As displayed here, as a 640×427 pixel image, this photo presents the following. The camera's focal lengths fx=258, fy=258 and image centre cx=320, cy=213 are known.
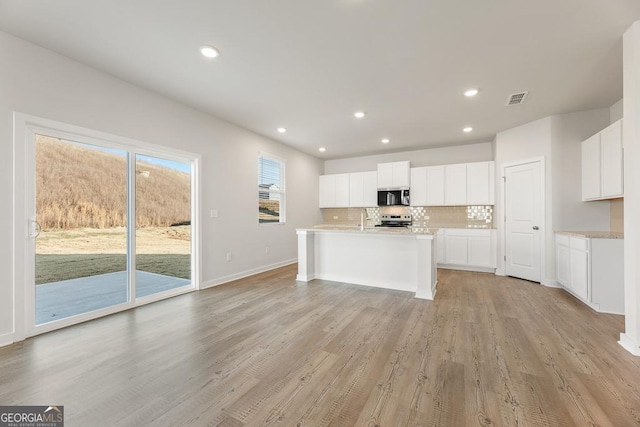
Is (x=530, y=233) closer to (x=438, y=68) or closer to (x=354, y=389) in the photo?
(x=438, y=68)

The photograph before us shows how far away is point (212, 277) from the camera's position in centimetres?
422

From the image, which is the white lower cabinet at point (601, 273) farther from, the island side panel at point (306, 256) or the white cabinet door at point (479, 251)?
the island side panel at point (306, 256)

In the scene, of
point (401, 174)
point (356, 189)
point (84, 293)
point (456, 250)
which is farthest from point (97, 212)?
point (456, 250)

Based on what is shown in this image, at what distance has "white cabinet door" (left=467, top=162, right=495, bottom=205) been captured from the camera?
539 centimetres

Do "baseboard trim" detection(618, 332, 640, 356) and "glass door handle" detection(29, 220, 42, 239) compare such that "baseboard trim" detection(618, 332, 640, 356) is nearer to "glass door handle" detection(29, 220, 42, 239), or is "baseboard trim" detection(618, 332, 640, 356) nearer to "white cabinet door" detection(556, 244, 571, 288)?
"white cabinet door" detection(556, 244, 571, 288)

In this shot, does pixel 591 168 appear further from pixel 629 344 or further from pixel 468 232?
pixel 629 344

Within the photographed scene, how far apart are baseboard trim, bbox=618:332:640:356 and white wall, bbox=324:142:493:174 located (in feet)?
13.9

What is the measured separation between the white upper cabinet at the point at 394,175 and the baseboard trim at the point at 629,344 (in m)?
4.26

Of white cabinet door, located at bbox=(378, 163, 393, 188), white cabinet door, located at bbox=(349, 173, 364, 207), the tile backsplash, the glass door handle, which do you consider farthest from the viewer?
white cabinet door, located at bbox=(349, 173, 364, 207)

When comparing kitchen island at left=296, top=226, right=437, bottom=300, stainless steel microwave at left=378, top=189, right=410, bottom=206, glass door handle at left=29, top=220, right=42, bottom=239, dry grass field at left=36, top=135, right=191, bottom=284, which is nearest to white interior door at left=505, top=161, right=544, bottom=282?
kitchen island at left=296, top=226, right=437, bottom=300

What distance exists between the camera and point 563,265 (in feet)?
12.6

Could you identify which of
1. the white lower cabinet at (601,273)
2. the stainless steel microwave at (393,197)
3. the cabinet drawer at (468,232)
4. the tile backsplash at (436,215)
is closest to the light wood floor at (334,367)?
the white lower cabinet at (601,273)

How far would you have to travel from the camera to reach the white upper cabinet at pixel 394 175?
6.16 m

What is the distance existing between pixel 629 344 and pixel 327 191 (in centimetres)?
586
